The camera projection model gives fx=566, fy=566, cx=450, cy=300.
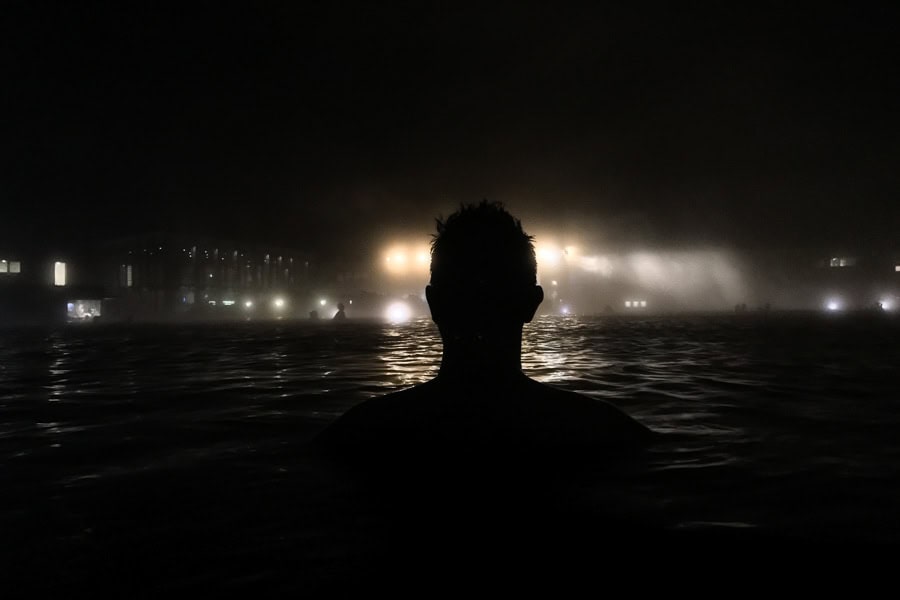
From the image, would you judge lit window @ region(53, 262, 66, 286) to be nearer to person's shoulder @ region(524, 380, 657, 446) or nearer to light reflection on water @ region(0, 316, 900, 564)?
light reflection on water @ region(0, 316, 900, 564)

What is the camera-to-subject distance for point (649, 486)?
4156 mm

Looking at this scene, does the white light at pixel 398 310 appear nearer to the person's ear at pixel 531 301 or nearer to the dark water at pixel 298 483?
the dark water at pixel 298 483

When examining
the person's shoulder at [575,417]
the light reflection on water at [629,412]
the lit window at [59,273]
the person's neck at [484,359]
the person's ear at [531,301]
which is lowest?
the light reflection on water at [629,412]

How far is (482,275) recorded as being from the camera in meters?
4.09

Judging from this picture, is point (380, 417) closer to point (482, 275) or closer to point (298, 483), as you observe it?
point (298, 483)

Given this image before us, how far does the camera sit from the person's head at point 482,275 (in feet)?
Result: 13.5

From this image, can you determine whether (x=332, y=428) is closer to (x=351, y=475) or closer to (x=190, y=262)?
(x=351, y=475)

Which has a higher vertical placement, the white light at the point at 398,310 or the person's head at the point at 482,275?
the person's head at the point at 482,275

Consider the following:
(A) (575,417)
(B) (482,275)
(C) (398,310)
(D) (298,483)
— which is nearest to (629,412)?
(A) (575,417)

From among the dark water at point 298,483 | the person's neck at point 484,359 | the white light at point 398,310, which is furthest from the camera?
the white light at point 398,310

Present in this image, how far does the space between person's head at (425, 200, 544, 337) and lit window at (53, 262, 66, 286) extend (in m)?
74.6

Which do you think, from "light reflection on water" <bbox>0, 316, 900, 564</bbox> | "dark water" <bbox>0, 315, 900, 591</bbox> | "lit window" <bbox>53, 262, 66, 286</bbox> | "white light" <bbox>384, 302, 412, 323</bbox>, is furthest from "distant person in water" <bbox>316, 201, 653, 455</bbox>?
"white light" <bbox>384, 302, 412, 323</bbox>

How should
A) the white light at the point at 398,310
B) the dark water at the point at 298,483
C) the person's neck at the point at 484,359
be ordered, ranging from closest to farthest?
1. the dark water at the point at 298,483
2. the person's neck at the point at 484,359
3. the white light at the point at 398,310

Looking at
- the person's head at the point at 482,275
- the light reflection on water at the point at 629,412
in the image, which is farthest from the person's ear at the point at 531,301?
the light reflection on water at the point at 629,412
